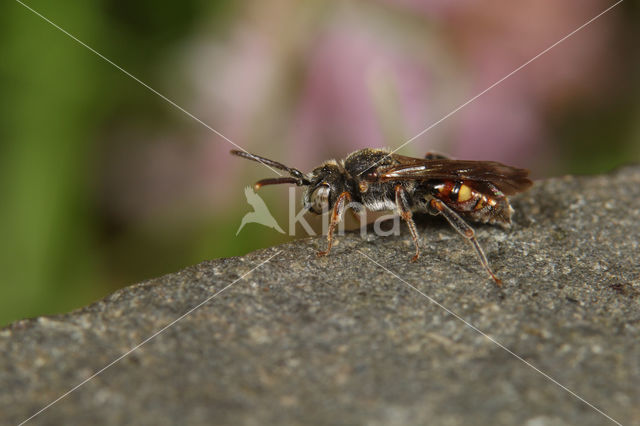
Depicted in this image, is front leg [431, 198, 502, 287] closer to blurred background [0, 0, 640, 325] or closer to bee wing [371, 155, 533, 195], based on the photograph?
bee wing [371, 155, 533, 195]

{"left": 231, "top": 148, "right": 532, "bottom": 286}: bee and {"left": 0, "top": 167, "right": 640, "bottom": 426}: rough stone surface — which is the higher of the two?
{"left": 231, "top": 148, "right": 532, "bottom": 286}: bee

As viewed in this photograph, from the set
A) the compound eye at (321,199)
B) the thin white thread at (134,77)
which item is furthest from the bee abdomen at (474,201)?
the thin white thread at (134,77)

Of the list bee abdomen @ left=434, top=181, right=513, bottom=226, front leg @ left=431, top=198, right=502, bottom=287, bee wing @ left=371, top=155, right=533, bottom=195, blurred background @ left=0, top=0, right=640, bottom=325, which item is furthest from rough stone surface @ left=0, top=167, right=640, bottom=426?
blurred background @ left=0, top=0, right=640, bottom=325

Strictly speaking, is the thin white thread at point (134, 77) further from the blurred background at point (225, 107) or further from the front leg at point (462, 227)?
the front leg at point (462, 227)

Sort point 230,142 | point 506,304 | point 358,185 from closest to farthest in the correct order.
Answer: point 506,304 < point 358,185 < point 230,142

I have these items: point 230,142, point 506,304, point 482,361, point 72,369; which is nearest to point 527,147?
point 230,142

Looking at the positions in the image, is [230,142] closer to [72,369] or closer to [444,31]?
[444,31]
